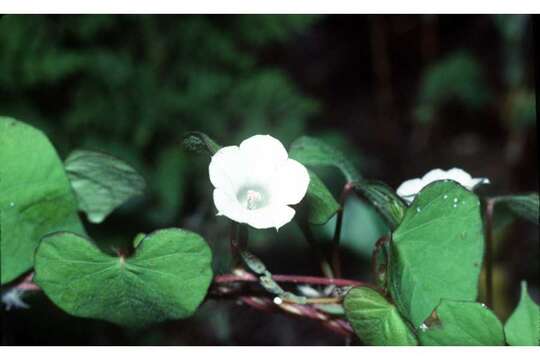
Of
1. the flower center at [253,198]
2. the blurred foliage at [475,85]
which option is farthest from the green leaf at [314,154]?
the blurred foliage at [475,85]

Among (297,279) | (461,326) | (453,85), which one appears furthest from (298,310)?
(453,85)

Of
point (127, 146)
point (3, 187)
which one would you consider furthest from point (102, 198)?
point (127, 146)

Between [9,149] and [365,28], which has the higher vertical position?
[365,28]

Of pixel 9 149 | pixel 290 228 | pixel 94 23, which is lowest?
pixel 290 228

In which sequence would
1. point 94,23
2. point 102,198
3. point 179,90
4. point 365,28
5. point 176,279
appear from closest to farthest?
point 176,279, point 102,198, point 94,23, point 179,90, point 365,28

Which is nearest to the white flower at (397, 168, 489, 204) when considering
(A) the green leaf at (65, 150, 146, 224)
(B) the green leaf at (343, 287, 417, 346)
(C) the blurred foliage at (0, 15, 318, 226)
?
(B) the green leaf at (343, 287, 417, 346)

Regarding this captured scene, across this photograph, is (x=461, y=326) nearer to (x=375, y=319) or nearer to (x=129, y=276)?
(x=375, y=319)

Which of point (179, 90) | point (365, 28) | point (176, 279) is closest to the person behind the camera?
point (176, 279)
